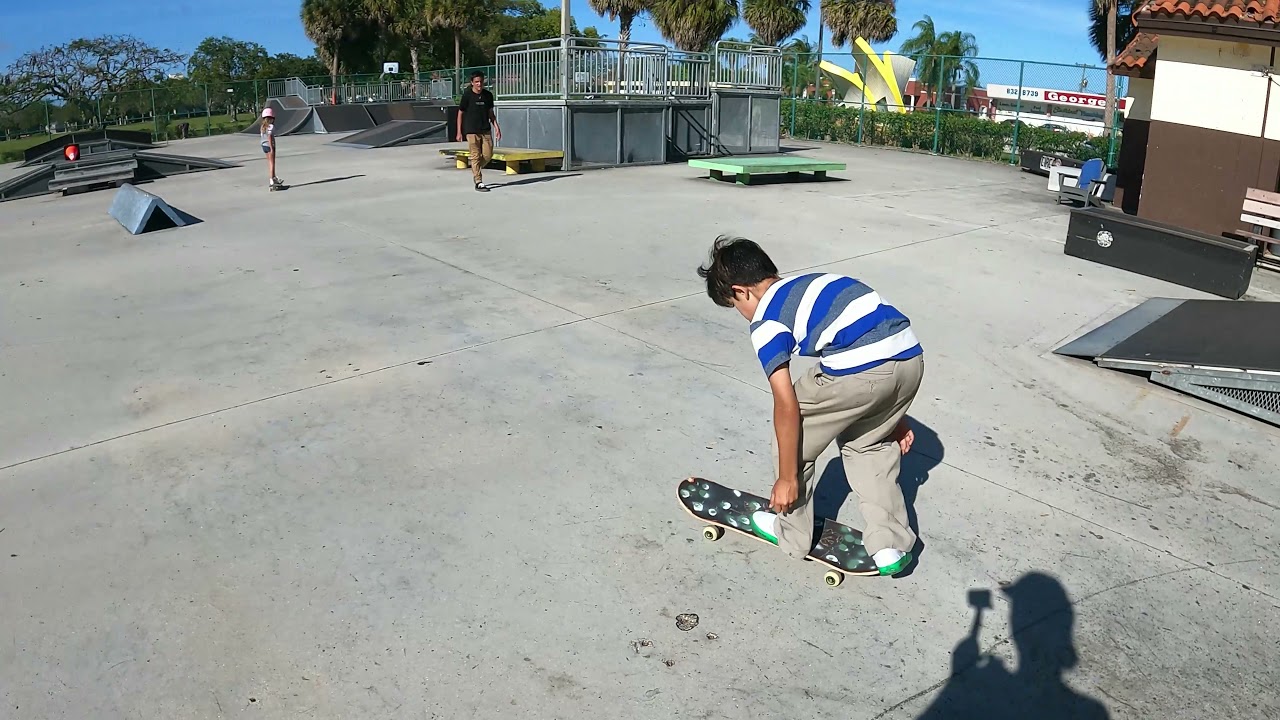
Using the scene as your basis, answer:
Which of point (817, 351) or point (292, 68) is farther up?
point (292, 68)

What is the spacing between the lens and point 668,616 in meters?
3.43

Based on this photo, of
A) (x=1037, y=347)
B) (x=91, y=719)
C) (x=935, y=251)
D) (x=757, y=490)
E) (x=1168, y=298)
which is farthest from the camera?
(x=935, y=251)

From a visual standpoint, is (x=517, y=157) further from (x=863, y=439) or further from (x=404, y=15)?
(x=404, y=15)

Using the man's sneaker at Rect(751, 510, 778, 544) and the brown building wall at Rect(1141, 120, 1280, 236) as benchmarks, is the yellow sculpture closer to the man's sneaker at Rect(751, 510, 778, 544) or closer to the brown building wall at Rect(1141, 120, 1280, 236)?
the brown building wall at Rect(1141, 120, 1280, 236)

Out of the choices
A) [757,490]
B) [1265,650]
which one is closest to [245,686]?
[757,490]

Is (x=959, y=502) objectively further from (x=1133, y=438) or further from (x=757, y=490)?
(x=1133, y=438)

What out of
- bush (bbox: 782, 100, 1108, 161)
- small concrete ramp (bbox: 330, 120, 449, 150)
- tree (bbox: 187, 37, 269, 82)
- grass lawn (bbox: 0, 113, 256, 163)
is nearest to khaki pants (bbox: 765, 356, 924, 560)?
bush (bbox: 782, 100, 1108, 161)

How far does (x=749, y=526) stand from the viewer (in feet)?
12.8

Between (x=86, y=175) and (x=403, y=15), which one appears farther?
(x=403, y=15)

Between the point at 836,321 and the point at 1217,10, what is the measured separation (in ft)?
32.6

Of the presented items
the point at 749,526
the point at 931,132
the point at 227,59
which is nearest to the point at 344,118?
the point at 931,132

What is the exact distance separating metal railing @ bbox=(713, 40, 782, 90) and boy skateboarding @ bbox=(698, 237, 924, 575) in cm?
1700

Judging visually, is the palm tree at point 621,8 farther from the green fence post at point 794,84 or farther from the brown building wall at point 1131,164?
the brown building wall at point 1131,164

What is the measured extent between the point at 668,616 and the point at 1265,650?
7.20 ft
